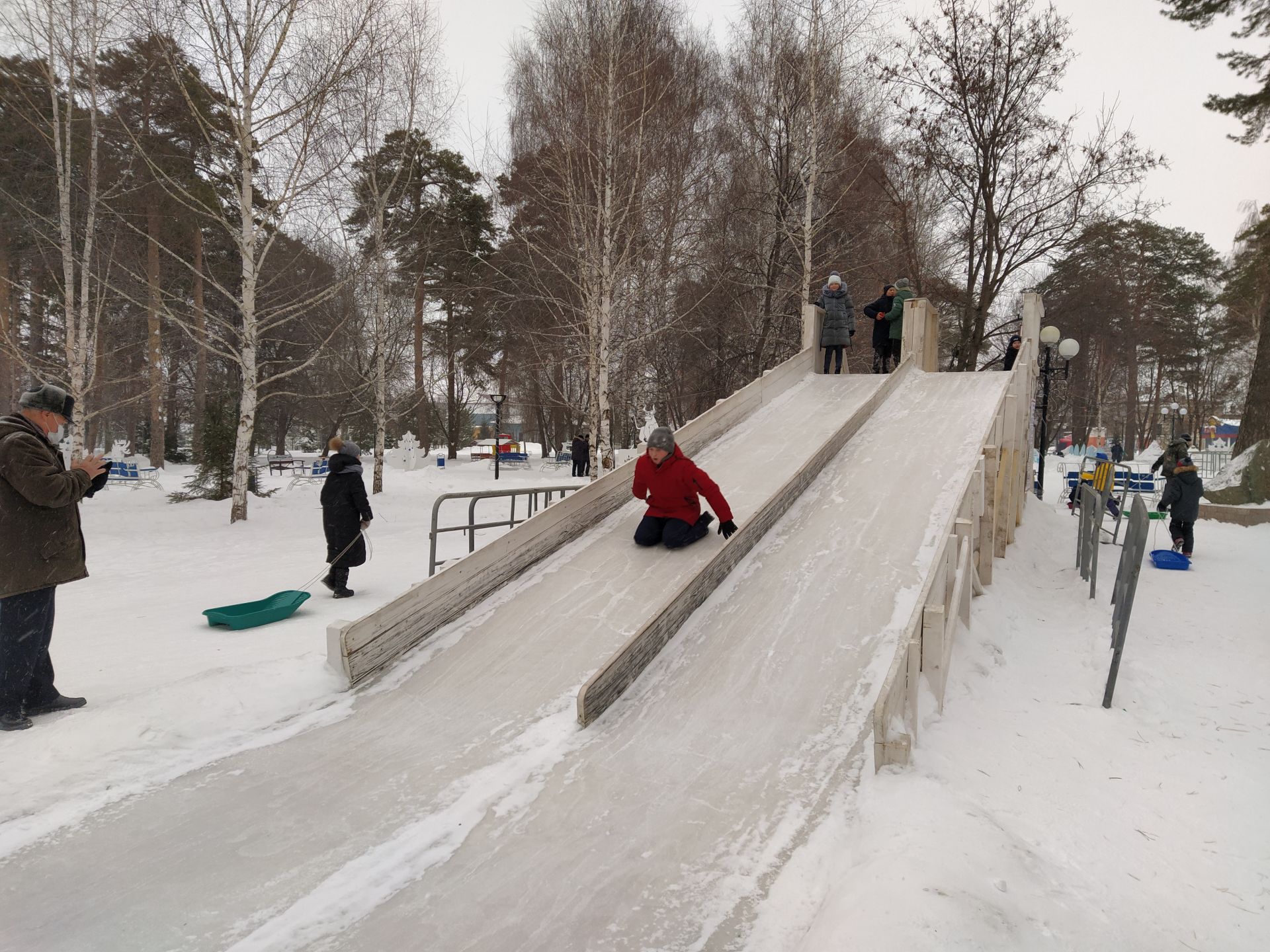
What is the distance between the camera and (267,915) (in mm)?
2520

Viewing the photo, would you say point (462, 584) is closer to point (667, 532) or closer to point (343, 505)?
point (667, 532)

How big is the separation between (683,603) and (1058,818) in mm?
2415

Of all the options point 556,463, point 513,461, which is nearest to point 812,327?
point 556,463

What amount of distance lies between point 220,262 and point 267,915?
2775 centimetres

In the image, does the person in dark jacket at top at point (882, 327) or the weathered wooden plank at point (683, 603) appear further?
the person in dark jacket at top at point (882, 327)

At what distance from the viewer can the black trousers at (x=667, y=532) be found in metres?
6.14

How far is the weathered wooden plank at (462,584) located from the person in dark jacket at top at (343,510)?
91.9 inches

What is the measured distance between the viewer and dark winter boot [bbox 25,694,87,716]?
3.95 metres

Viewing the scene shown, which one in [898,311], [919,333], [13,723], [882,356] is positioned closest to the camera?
[13,723]

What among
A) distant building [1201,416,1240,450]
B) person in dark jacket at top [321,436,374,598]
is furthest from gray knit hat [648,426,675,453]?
distant building [1201,416,1240,450]

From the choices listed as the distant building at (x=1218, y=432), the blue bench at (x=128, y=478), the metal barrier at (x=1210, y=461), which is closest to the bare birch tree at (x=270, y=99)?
the blue bench at (x=128, y=478)

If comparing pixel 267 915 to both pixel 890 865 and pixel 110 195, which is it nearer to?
pixel 890 865

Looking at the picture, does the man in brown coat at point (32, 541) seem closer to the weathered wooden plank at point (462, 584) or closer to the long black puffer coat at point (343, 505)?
the weathered wooden plank at point (462, 584)

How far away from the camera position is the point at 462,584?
538 centimetres
